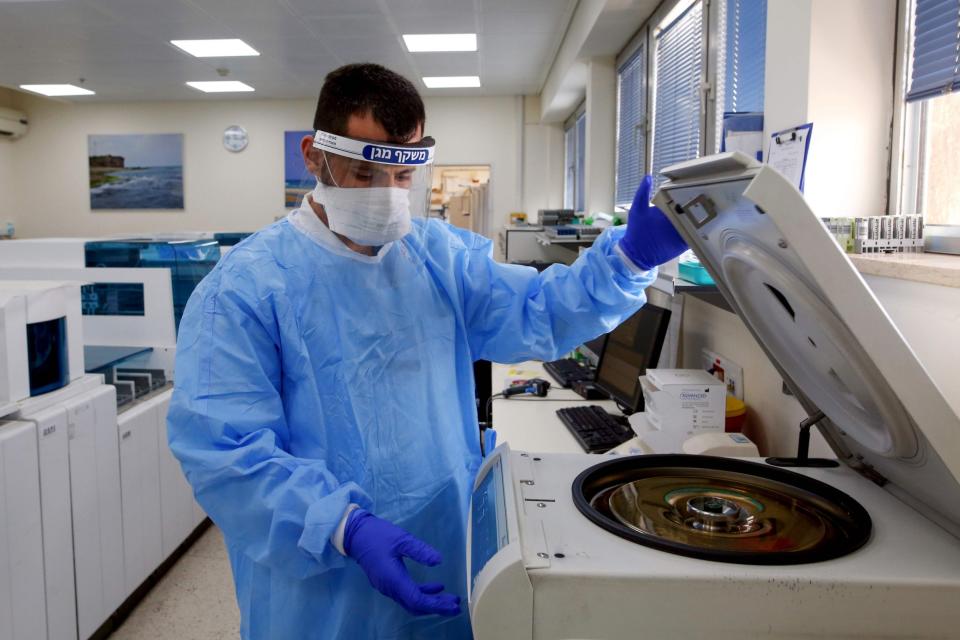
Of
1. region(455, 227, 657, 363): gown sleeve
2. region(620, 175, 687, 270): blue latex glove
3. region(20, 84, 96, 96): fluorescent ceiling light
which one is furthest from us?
region(20, 84, 96, 96): fluorescent ceiling light

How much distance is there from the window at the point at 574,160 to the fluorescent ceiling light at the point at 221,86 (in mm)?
3474

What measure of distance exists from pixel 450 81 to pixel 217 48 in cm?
239

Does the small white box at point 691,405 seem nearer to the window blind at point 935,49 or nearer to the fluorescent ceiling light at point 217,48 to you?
the window blind at point 935,49

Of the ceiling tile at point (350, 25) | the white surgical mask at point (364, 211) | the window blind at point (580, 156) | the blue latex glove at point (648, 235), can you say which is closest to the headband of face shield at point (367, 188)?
the white surgical mask at point (364, 211)

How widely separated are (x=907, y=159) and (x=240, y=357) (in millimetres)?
1335

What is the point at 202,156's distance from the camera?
8.18 metres

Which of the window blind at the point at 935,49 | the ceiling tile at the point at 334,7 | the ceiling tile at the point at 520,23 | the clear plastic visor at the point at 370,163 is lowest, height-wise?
the clear plastic visor at the point at 370,163

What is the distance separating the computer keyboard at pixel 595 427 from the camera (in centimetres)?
189

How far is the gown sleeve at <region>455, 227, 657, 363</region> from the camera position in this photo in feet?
4.09

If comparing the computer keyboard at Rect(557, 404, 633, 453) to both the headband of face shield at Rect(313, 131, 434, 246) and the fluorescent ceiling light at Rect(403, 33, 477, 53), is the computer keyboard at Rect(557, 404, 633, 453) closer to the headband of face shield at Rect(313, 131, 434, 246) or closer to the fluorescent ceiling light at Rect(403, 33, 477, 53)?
the headband of face shield at Rect(313, 131, 434, 246)

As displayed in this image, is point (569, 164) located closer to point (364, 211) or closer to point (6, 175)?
point (6, 175)

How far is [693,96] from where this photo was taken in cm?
292

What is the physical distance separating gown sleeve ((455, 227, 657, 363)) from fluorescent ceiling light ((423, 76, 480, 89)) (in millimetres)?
6000

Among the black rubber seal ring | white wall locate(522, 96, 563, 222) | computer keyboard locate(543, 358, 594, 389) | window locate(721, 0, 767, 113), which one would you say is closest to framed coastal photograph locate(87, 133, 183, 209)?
white wall locate(522, 96, 563, 222)
